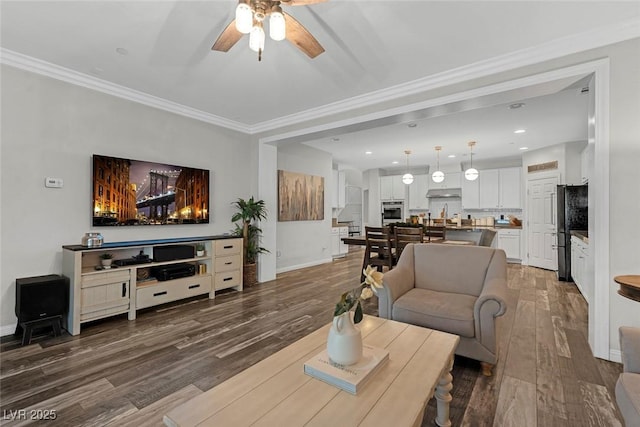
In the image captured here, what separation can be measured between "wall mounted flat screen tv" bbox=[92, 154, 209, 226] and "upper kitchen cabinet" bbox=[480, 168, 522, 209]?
6716mm

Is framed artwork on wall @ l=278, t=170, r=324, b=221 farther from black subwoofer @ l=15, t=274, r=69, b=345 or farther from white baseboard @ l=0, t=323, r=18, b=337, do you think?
white baseboard @ l=0, t=323, r=18, b=337

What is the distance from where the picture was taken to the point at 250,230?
4.79 m

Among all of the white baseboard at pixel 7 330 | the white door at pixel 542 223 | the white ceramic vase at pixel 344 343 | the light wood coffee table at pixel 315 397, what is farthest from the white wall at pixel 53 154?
the white door at pixel 542 223

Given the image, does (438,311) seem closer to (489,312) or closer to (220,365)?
(489,312)

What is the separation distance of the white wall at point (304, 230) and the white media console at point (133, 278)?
1.62m

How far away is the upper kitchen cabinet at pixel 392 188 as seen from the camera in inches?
345

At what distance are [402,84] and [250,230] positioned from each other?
314 cm

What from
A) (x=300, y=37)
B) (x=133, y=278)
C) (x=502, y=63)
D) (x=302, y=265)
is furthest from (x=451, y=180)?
(x=133, y=278)

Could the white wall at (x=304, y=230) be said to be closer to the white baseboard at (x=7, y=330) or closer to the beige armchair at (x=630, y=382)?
the white baseboard at (x=7, y=330)

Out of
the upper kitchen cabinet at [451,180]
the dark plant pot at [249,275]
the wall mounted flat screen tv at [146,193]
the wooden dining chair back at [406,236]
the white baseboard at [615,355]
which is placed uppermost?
the upper kitchen cabinet at [451,180]

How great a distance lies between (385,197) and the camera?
905 centimetres

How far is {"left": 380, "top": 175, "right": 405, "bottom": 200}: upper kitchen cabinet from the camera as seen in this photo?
8766 mm

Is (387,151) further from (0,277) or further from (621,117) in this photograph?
(0,277)

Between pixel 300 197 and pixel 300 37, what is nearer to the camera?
pixel 300 37
